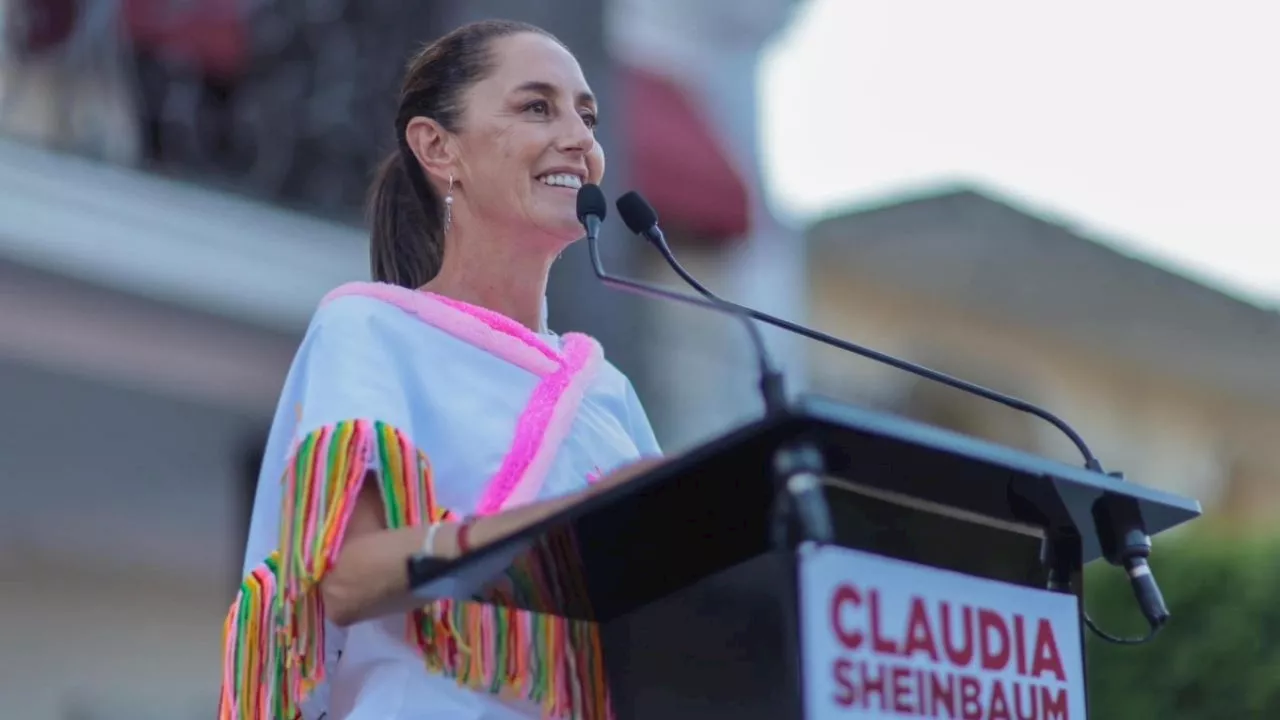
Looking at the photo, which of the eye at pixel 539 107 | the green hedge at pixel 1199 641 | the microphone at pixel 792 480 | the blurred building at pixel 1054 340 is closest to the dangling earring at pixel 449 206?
the eye at pixel 539 107

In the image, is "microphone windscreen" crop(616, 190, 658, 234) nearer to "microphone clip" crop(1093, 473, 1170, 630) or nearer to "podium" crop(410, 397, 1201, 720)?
"podium" crop(410, 397, 1201, 720)

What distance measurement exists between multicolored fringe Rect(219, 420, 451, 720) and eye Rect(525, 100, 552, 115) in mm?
516

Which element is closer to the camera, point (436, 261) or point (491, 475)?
point (491, 475)

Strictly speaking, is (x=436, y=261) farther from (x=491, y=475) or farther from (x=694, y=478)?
(x=694, y=478)

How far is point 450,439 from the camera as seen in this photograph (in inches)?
87.1

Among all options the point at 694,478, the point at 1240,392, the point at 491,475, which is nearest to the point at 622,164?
the point at 491,475

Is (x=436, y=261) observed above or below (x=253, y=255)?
below

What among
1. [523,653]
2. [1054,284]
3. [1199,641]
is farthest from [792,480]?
[1054,284]

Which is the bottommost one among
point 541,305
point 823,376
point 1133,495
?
point 1133,495

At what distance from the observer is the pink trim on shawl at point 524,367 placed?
7.22 ft

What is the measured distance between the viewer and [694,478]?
1.82m

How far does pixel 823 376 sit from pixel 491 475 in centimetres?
983

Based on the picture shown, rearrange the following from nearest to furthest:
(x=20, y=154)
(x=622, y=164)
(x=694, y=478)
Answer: (x=694, y=478), (x=622, y=164), (x=20, y=154)

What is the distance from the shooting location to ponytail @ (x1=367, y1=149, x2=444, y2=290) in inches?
102
